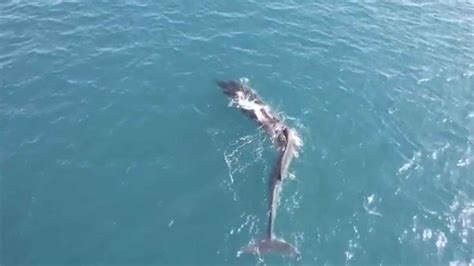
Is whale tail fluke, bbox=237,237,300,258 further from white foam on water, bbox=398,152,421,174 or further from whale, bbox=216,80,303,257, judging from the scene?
white foam on water, bbox=398,152,421,174

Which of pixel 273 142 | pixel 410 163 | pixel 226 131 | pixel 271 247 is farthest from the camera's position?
pixel 226 131

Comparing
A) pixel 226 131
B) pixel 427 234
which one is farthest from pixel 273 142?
pixel 427 234

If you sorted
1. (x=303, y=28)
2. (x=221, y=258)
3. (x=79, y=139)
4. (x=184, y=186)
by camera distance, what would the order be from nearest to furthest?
(x=221, y=258), (x=184, y=186), (x=79, y=139), (x=303, y=28)

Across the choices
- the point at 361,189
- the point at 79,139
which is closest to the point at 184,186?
the point at 79,139

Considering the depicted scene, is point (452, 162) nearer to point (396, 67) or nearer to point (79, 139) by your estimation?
point (396, 67)

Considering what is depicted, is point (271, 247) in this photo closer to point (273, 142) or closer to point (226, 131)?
point (273, 142)

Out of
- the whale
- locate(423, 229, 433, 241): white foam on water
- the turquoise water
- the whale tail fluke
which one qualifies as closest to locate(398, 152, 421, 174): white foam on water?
the turquoise water
